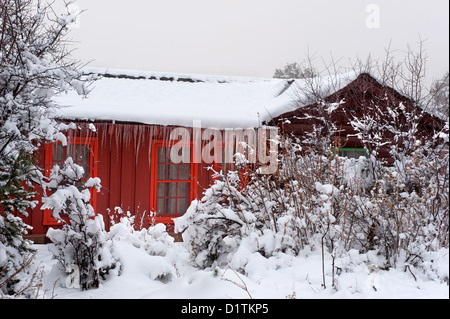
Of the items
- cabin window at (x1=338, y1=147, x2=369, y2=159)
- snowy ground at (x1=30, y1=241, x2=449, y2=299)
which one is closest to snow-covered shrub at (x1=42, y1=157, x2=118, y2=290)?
snowy ground at (x1=30, y1=241, x2=449, y2=299)

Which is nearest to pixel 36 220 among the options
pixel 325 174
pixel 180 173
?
pixel 180 173

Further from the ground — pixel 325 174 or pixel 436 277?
pixel 325 174

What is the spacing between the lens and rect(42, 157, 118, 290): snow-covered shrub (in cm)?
501

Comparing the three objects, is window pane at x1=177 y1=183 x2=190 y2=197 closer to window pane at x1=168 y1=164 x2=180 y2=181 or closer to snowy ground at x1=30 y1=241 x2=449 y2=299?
window pane at x1=168 y1=164 x2=180 y2=181

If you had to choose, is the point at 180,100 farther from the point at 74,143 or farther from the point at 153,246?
the point at 153,246

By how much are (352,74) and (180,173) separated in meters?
4.43

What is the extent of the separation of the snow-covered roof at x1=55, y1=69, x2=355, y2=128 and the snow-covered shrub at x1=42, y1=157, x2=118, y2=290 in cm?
226

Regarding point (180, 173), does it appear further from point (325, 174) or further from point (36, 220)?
point (325, 174)

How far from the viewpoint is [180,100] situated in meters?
9.56

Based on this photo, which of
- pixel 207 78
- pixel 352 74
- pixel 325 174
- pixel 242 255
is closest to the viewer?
pixel 242 255

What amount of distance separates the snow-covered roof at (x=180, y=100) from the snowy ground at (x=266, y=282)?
305cm

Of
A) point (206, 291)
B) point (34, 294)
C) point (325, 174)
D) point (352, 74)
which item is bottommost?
point (34, 294)

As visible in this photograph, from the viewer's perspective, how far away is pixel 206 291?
12.0 ft

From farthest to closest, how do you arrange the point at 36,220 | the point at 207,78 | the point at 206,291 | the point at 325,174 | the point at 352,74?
the point at 207,78 → the point at 352,74 → the point at 36,220 → the point at 325,174 → the point at 206,291
